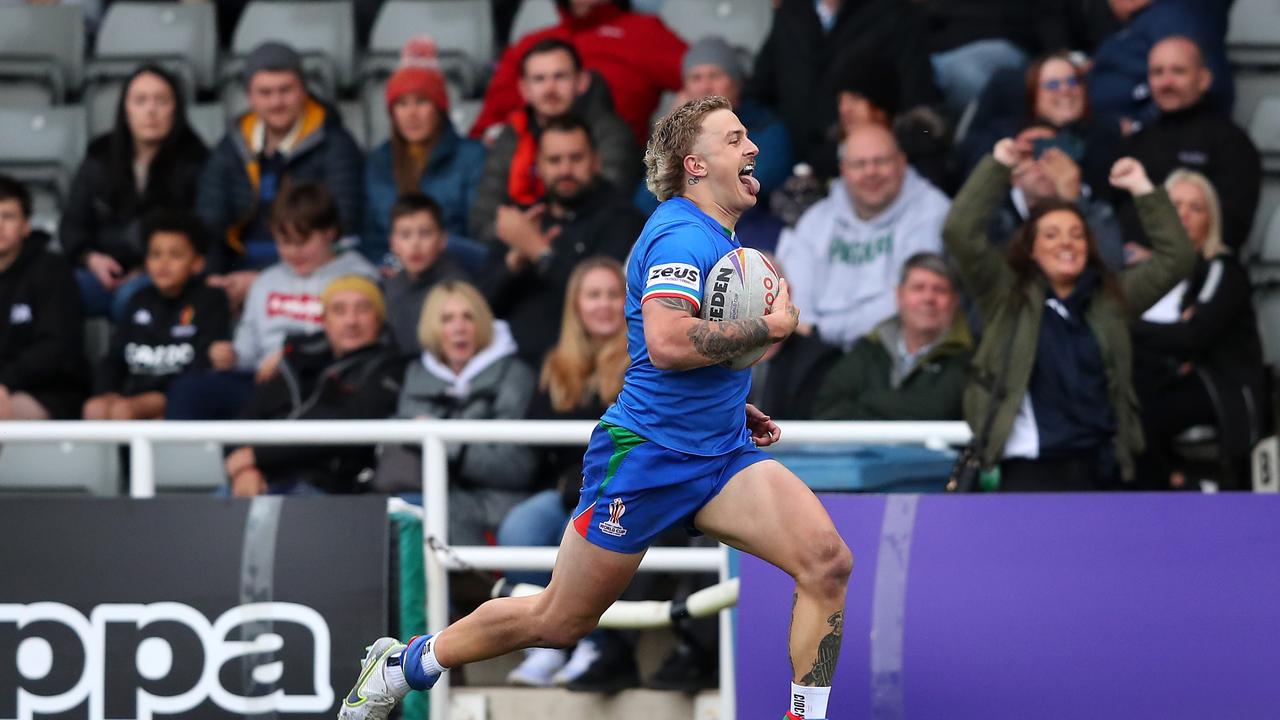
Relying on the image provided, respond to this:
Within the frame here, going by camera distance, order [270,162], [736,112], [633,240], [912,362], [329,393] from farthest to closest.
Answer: [270,162] < [736,112] < [633,240] < [329,393] < [912,362]

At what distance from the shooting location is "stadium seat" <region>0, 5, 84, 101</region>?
11.6 m

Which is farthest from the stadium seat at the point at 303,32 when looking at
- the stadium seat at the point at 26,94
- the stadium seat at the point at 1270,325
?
the stadium seat at the point at 1270,325

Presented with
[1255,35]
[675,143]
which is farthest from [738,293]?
[1255,35]

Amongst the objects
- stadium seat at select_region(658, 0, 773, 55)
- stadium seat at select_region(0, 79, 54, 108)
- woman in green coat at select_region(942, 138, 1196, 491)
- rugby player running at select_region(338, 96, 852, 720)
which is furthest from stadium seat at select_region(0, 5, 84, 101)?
rugby player running at select_region(338, 96, 852, 720)

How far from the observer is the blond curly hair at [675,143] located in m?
5.41

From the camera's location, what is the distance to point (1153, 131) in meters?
9.17

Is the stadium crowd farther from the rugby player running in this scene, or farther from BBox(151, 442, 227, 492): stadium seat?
the rugby player running

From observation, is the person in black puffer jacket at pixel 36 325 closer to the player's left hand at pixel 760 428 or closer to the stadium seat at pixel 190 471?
the stadium seat at pixel 190 471

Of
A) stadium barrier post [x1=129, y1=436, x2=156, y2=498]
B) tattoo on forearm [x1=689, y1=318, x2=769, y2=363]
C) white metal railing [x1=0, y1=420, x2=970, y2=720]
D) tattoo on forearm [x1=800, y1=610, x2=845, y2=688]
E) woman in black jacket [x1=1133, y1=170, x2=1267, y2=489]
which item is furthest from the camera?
woman in black jacket [x1=1133, y1=170, x2=1267, y2=489]

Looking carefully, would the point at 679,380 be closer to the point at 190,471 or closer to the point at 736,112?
the point at 190,471

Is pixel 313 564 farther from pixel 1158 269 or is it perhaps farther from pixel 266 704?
pixel 1158 269

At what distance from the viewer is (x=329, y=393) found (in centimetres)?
845

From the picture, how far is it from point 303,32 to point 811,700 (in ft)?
24.3

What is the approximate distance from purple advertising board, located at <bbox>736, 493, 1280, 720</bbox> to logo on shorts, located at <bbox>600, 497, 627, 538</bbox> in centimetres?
123
